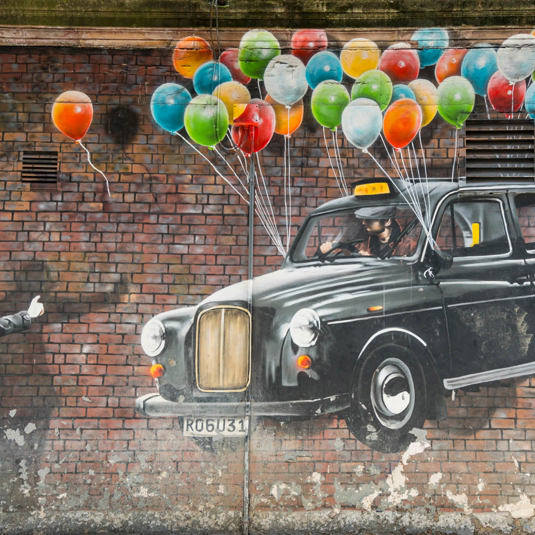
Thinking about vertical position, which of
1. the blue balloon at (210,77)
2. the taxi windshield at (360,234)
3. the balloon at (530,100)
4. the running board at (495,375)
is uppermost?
the blue balloon at (210,77)

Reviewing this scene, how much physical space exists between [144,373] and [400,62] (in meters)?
3.63

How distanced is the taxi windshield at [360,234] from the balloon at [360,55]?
128 centimetres

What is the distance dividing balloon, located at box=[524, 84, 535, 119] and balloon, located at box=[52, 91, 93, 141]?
13.1 feet

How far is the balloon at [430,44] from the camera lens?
507cm

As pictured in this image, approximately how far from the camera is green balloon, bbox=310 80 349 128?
509 centimetres

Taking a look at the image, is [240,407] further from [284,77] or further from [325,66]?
[325,66]

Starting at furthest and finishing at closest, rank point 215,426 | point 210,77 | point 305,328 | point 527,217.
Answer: point 210,77, point 527,217, point 215,426, point 305,328

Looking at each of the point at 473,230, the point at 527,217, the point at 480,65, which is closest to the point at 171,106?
the point at 480,65

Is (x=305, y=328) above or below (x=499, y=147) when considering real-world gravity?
below

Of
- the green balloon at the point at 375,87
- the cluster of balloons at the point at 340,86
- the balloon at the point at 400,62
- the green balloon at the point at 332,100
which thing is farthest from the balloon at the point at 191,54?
the balloon at the point at 400,62

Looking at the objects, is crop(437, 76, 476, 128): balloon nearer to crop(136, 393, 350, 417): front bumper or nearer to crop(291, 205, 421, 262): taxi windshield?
crop(291, 205, 421, 262): taxi windshield

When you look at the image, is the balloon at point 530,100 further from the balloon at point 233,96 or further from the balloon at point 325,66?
the balloon at point 233,96

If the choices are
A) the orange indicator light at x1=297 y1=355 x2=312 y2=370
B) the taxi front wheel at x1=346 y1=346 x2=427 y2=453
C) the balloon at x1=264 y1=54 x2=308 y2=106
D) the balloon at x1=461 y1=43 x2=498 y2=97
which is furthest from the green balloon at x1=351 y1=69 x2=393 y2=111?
the orange indicator light at x1=297 y1=355 x2=312 y2=370

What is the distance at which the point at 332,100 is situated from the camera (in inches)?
201
